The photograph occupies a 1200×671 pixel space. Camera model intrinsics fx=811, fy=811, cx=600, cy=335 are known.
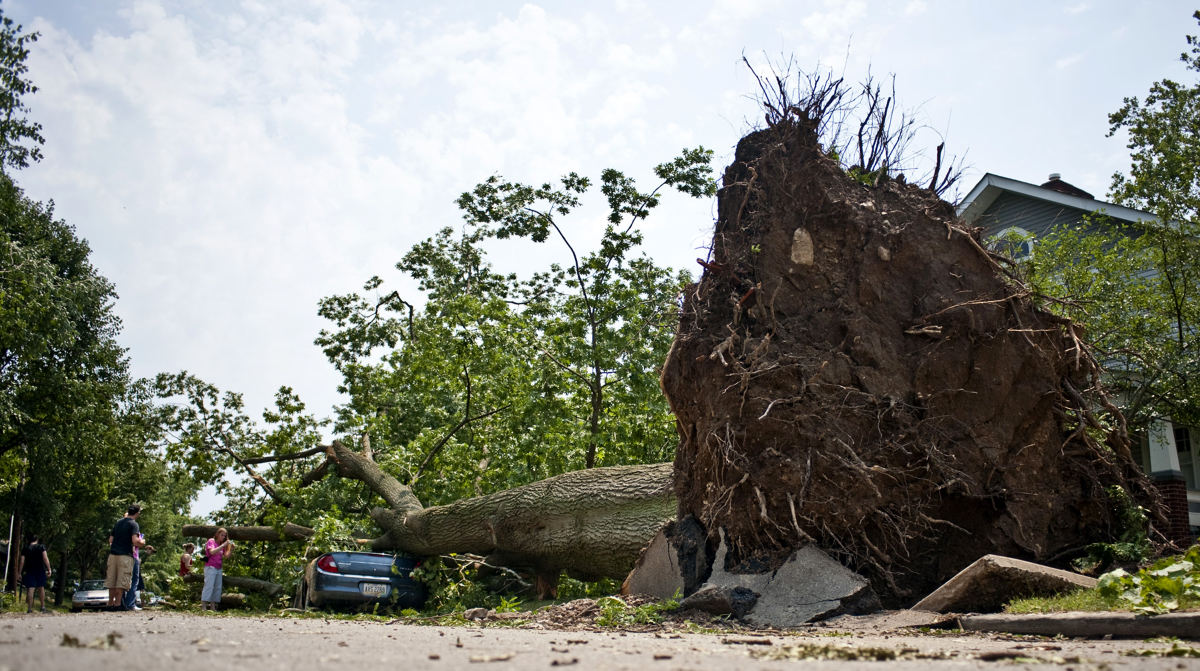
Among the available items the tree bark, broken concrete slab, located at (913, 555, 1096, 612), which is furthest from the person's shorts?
broken concrete slab, located at (913, 555, 1096, 612)

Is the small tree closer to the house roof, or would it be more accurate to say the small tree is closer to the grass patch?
the house roof

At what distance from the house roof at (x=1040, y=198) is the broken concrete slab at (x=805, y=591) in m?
12.0

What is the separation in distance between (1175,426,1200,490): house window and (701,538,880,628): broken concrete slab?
16.5 metres

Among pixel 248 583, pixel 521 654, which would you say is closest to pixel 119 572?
pixel 248 583

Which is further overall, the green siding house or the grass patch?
the green siding house

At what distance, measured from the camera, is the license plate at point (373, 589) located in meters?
12.8

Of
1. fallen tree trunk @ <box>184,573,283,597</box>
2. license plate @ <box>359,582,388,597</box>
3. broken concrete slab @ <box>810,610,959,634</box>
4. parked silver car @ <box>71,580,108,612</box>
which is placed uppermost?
broken concrete slab @ <box>810,610,959,634</box>

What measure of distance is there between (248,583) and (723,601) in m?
11.2

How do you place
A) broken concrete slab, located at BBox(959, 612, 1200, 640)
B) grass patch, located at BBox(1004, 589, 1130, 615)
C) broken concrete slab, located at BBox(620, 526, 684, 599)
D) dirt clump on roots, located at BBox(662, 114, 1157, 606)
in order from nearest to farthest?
broken concrete slab, located at BBox(959, 612, 1200, 640), grass patch, located at BBox(1004, 589, 1130, 615), dirt clump on roots, located at BBox(662, 114, 1157, 606), broken concrete slab, located at BBox(620, 526, 684, 599)

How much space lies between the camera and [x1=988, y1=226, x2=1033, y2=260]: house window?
1015 centimetres

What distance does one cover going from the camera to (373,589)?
12797mm

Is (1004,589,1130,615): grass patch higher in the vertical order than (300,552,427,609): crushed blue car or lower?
higher

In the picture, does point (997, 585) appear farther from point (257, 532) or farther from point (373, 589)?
point (257, 532)

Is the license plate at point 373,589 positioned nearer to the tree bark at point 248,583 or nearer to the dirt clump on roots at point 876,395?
the tree bark at point 248,583
